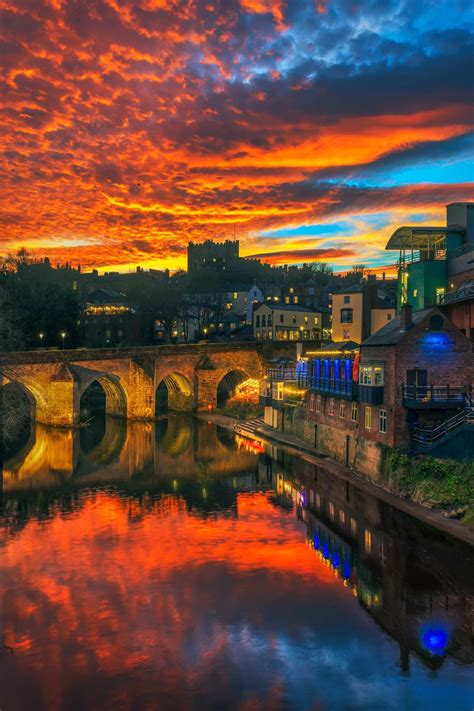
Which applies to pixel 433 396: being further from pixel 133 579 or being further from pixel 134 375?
pixel 134 375

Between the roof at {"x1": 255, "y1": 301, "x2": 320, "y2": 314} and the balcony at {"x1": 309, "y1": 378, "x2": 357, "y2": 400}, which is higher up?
the roof at {"x1": 255, "y1": 301, "x2": 320, "y2": 314}

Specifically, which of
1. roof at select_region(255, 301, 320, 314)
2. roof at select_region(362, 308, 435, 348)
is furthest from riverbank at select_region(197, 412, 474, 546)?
roof at select_region(255, 301, 320, 314)

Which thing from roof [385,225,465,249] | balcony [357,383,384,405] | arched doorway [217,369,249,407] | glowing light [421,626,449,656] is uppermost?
roof [385,225,465,249]

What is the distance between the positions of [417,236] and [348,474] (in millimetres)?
26998

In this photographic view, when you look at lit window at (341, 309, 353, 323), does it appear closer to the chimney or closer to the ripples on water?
the ripples on water

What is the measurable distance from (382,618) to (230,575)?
6.70 m

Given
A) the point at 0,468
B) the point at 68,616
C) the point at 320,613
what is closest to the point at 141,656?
the point at 68,616

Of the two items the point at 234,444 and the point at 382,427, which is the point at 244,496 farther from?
the point at 234,444

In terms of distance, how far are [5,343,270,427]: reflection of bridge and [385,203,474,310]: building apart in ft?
98.8

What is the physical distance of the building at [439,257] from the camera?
171ft

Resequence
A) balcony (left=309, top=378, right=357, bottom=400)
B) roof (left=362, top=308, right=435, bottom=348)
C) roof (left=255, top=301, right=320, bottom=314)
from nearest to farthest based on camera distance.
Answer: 1. roof (left=362, top=308, right=435, bottom=348)
2. balcony (left=309, top=378, right=357, bottom=400)
3. roof (left=255, top=301, right=320, bottom=314)

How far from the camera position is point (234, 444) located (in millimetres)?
57562

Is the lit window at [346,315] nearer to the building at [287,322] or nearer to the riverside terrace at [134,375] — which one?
the riverside terrace at [134,375]

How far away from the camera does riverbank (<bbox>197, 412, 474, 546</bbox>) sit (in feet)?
92.1
